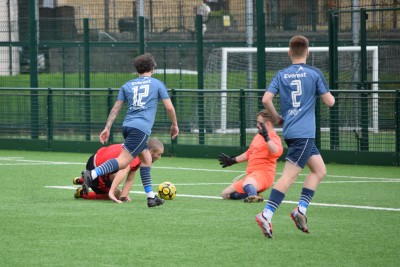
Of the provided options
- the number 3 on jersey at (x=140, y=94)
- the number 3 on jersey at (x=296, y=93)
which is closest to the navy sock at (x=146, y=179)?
the number 3 on jersey at (x=140, y=94)

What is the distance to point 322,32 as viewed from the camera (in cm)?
2492

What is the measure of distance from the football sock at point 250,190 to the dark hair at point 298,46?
131 inches

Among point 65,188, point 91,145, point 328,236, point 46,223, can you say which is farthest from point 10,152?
point 328,236

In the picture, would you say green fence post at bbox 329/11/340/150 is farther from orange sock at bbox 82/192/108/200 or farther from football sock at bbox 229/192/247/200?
orange sock at bbox 82/192/108/200

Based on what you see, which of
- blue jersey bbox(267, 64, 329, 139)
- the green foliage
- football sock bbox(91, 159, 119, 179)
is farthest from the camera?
football sock bbox(91, 159, 119, 179)

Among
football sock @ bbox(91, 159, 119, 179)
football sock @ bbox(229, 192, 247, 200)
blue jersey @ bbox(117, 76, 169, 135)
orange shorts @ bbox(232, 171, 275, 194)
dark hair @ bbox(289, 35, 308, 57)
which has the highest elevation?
dark hair @ bbox(289, 35, 308, 57)

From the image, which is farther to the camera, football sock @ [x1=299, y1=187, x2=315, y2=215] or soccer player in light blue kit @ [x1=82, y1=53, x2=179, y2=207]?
soccer player in light blue kit @ [x1=82, y1=53, x2=179, y2=207]

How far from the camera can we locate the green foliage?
851cm

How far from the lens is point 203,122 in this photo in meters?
20.9

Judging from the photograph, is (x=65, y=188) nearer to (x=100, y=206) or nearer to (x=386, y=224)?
(x=100, y=206)

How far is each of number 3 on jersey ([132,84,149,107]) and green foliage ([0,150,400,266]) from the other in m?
1.23

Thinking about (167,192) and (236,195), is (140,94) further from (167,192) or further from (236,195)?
(236,195)

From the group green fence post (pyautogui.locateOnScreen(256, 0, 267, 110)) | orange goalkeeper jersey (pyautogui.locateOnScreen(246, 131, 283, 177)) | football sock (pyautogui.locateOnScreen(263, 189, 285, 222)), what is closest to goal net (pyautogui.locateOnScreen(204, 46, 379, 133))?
green fence post (pyautogui.locateOnScreen(256, 0, 267, 110))

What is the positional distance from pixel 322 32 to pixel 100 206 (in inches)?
540
